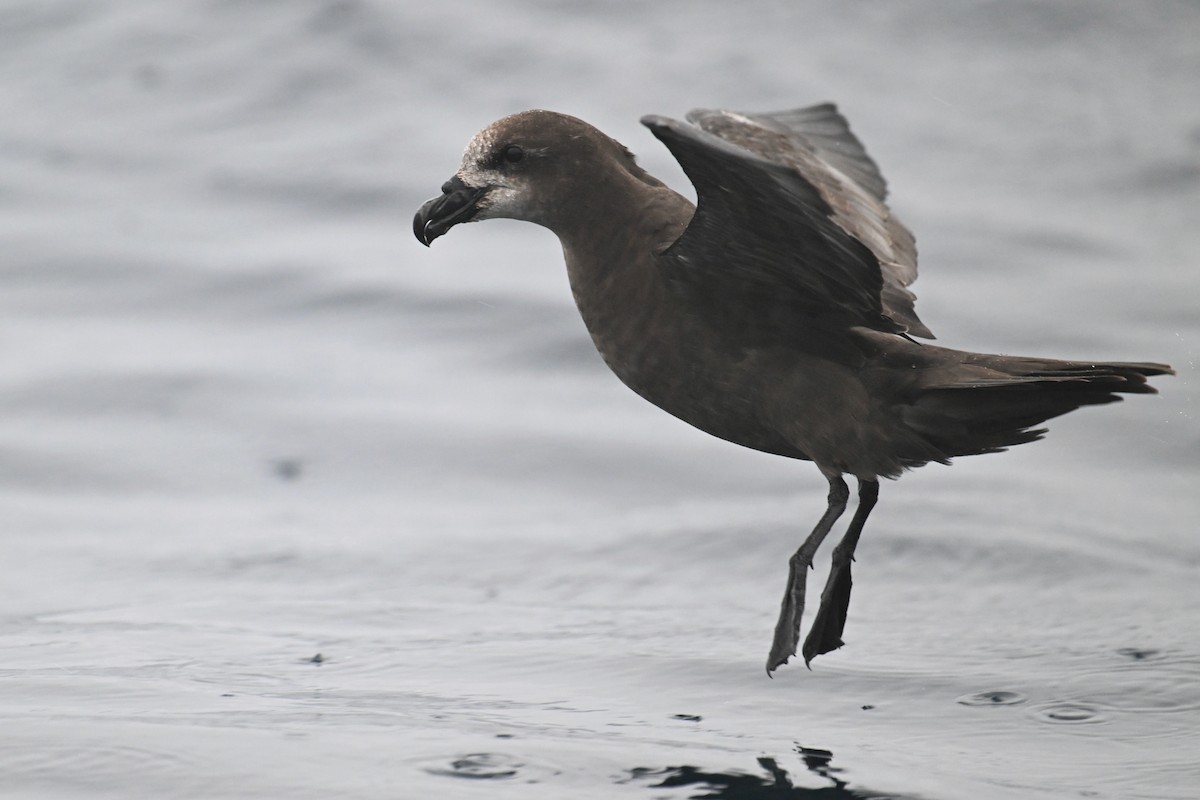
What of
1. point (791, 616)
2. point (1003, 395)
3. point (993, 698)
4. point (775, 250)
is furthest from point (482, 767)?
point (993, 698)

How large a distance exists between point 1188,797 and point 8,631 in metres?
4.24

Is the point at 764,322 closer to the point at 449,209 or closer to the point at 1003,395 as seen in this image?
the point at 1003,395

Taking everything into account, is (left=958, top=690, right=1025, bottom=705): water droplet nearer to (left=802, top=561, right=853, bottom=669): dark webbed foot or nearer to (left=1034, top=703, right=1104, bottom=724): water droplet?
(left=1034, top=703, right=1104, bottom=724): water droplet

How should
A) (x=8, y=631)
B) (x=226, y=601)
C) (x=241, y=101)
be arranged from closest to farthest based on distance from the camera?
(x=8, y=631) → (x=226, y=601) → (x=241, y=101)

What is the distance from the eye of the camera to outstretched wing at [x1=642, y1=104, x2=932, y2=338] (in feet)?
11.8

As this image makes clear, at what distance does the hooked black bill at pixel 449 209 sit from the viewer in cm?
436

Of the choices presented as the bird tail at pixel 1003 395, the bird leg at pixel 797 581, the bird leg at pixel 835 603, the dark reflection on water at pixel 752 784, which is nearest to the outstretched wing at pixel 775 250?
the bird tail at pixel 1003 395

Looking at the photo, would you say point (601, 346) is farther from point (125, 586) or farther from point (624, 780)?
point (125, 586)

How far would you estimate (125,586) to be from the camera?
6.98 meters

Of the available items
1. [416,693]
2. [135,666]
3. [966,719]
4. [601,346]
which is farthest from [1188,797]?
[135,666]

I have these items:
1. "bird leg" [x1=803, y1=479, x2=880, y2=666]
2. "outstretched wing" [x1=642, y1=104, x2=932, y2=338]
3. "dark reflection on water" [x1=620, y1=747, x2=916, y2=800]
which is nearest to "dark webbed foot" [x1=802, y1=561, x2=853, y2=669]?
"bird leg" [x1=803, y1=479, x2=880, y2=666]

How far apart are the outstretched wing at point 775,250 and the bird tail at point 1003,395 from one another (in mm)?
239

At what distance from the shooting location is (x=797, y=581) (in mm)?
4355

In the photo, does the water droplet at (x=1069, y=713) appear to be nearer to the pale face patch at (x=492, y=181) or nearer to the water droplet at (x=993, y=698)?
the water droplet at (x=993, y=698)
